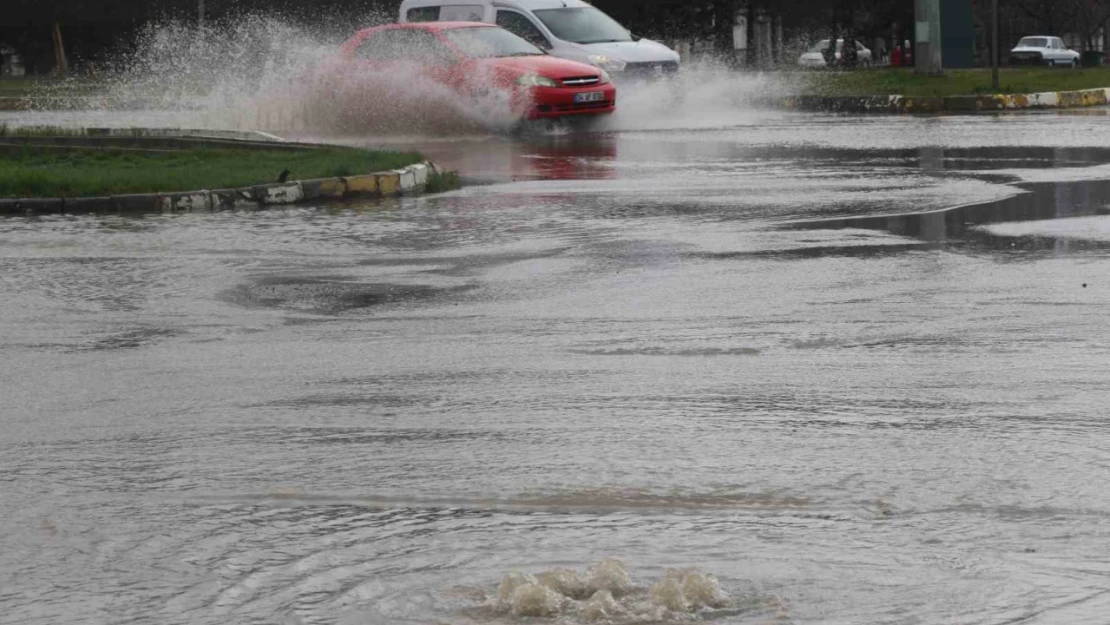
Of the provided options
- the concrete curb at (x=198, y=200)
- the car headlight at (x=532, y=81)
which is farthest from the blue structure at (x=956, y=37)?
the concrete curb at (x=198, y=200)

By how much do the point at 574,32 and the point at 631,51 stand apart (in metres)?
1.15

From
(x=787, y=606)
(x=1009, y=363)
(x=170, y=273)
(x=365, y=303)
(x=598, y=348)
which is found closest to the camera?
(x=787, y=606)

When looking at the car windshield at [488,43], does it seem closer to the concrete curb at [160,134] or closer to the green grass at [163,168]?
the concrete curb at [160,134]

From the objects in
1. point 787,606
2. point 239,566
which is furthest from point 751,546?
point 239,566

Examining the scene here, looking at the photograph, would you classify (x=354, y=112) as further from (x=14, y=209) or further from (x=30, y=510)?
(x=30, y=510)

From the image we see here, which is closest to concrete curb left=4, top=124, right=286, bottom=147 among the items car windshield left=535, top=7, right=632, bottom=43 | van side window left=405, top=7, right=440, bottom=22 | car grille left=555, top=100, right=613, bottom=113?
car grille left=555, top=100, right=613, bottom=113

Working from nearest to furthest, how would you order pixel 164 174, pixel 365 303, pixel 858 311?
pixel 858 311, pixel 365 303, pixel 164 174

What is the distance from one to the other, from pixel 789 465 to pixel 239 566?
179 cm

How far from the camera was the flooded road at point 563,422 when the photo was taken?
4.56 metres

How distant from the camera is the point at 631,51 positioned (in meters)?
28.4

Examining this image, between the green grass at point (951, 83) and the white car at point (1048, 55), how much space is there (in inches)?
870

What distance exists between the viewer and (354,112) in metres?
26.4

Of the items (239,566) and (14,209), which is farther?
(14,209)

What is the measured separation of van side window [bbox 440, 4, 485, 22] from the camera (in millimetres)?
29609
